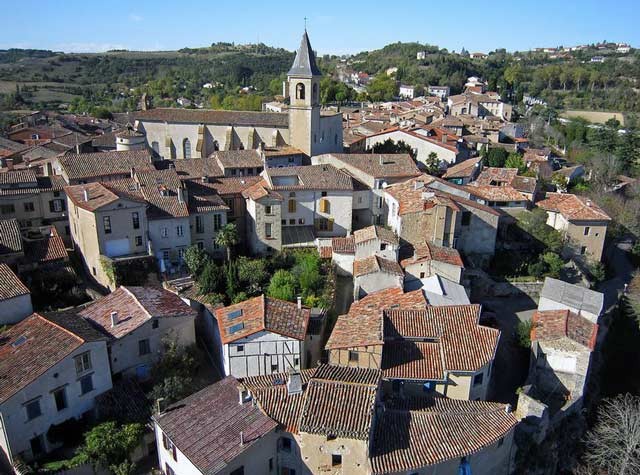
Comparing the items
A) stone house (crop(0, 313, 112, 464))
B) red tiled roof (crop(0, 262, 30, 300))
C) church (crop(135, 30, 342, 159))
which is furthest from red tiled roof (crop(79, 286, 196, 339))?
church (crop(135, 30, 342, 159))

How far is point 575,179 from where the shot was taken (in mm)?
65188

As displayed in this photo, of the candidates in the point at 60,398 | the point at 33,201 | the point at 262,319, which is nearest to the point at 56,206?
the point at 33,201

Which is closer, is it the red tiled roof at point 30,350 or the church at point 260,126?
the red tiled roof at point 30,350

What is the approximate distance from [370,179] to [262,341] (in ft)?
66.0

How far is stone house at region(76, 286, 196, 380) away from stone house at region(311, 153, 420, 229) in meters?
18.5

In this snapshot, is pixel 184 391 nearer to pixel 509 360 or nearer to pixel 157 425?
pixel 157 425

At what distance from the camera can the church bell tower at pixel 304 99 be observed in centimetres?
5000

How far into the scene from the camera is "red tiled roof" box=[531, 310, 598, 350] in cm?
3025

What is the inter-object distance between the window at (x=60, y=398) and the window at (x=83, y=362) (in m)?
1.02

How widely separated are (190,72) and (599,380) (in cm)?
17555

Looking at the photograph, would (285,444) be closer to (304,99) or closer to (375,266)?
(375,266)

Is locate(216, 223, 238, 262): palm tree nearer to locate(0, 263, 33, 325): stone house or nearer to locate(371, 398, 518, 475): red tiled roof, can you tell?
locate(0, 263, 33, 325): stone house

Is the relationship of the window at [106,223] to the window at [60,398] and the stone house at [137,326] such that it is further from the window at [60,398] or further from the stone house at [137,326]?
the window at [60,398]

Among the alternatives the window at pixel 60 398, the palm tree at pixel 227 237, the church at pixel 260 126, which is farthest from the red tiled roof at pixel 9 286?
the church at pixel 260 126
